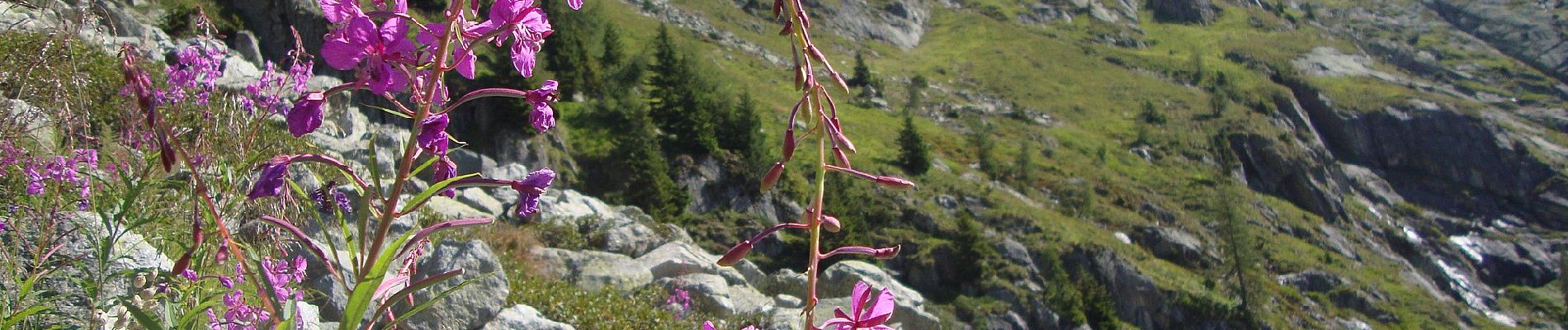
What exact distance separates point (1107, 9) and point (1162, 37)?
26.1 feet

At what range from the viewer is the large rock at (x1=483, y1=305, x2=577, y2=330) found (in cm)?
775

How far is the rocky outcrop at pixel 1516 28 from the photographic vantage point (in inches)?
4119

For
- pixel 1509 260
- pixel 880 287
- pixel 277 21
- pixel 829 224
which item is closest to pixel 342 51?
pixel 829 224

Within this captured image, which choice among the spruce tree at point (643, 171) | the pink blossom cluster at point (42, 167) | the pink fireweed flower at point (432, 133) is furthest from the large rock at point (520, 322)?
the spruce tree at point (643, 171)

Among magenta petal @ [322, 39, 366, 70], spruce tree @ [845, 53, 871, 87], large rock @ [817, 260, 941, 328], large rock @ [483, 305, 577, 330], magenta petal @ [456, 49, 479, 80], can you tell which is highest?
magenta petal @ [322, 39, 366, 70]

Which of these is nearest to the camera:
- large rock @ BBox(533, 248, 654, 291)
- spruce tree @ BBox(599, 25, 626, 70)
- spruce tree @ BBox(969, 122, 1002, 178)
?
large rock @ BBox(533, 248, 654, 291)

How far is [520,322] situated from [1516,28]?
142036mm

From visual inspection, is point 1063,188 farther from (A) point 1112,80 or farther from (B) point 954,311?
(A) point 1112,80

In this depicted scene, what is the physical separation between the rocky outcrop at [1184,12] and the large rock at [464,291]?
4286 inches

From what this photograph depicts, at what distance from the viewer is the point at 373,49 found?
4.14 feet

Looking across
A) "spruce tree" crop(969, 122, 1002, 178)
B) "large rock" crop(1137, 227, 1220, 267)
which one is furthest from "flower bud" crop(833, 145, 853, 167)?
"large rock" crop(1137, 227, 1220, 267)

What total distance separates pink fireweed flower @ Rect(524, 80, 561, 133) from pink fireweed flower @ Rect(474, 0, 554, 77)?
0.04 metres

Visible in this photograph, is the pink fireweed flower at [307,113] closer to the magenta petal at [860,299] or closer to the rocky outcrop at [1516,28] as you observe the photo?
the magenta petal at [860,299]

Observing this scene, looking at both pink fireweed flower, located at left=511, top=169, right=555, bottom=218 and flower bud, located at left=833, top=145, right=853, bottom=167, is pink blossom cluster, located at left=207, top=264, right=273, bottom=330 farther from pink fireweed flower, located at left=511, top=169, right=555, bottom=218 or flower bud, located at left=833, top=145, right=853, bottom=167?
flower bud, located at left=833, top=145, right=853, bottom=167
